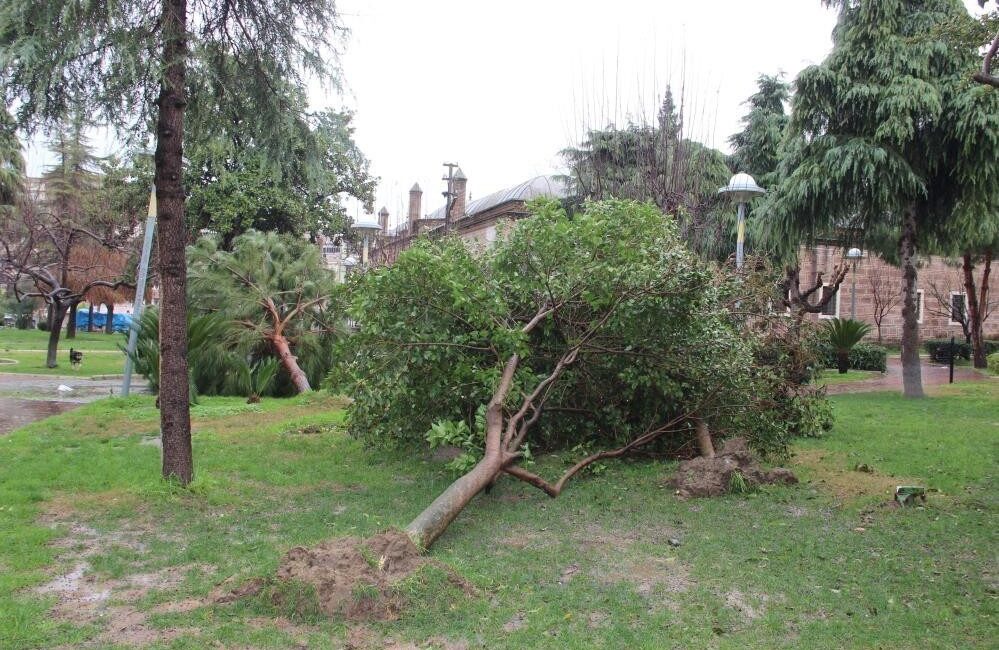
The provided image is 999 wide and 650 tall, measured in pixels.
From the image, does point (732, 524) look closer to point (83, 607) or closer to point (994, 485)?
point (994, 485)

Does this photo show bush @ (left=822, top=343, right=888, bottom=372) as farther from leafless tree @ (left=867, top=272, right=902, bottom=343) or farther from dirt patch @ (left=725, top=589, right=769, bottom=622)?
dirt patch @ (left=725, top=589, right=769, bottom=622)

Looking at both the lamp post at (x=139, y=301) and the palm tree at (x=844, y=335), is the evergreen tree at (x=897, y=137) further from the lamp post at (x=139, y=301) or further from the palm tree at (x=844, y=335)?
the lamp post at (x=139, y=301)

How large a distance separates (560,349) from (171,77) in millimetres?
4176

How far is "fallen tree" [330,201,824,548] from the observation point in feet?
23.8

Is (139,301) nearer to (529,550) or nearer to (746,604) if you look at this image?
(529,550)

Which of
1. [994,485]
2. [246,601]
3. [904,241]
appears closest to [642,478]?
[994,485]

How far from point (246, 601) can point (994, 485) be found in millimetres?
6062

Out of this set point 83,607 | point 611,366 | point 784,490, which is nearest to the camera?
point 83,607

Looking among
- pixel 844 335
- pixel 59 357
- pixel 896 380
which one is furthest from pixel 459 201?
pixel 896 380

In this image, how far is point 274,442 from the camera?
9.51m

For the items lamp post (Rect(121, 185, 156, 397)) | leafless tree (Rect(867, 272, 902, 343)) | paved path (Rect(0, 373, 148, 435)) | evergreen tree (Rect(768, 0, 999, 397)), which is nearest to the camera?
paved path (Rect(0, 373, 148, 435))

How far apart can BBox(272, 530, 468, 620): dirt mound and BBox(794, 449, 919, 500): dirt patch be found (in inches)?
154

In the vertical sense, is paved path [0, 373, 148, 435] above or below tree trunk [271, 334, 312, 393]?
below

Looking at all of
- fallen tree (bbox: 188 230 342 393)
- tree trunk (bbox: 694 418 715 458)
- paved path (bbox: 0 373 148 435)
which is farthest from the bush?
paved path (bbox: 0 373 148 435)
